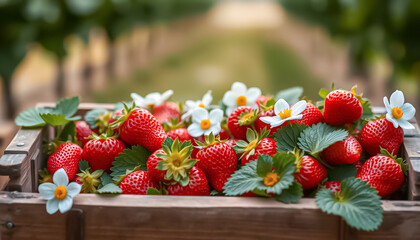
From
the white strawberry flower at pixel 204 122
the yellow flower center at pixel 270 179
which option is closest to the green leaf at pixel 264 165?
the yellow flower center at pixel 270 179

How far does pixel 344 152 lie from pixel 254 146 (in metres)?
0.21

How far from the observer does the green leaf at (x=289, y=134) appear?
3.81 ft

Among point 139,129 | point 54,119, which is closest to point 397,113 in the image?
point 139,129

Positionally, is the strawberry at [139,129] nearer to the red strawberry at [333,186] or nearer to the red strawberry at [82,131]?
the red strawberry at [82,131]

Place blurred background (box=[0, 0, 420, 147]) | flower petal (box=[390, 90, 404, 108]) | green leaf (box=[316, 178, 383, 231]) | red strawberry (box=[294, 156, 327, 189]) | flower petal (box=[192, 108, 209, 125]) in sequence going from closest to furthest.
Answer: green leaf (box=[316, 178, 383, 231]) → red strawberry (box=[294, 156, 327, 189]) → flower petal (box=[390, 90, 404, 108]) → flower petal (box=[192, 108, 209, 125]) → blurred background (box=[0, 0, 420, 147])

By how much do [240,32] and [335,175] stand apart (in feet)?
26.4

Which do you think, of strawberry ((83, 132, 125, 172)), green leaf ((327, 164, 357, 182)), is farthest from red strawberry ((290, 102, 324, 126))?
strawberry ((83, 132, 125, 172))

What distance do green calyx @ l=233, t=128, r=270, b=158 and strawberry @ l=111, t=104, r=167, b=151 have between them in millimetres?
196

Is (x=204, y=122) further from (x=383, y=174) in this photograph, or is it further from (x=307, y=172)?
(x=383, y=174)

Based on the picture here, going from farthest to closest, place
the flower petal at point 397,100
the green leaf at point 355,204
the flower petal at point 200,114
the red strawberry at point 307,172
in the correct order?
the flower petal at point 200,114
the flower petal at point 397,100
the red strawberry at point 307,172
the green leaf at point 355,204

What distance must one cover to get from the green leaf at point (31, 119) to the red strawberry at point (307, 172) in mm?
695

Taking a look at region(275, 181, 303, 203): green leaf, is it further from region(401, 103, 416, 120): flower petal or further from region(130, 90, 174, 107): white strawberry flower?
region(130, 90, 174, 107): white strawberry flower

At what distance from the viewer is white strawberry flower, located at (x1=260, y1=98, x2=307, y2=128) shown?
45.7 inches

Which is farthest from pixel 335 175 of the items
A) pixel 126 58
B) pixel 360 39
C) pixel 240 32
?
pixel 240 32
